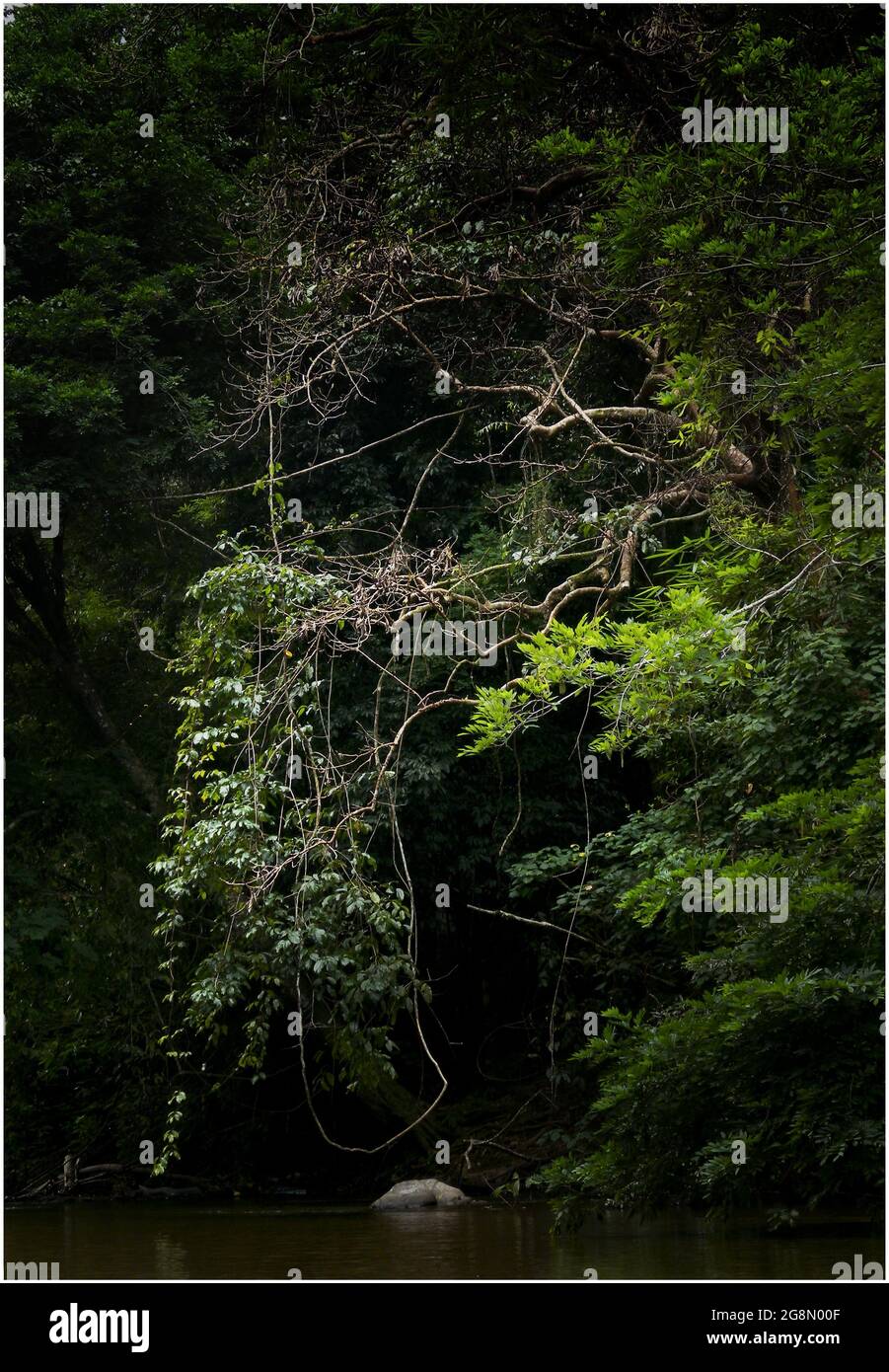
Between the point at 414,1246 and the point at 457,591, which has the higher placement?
the point at 457,591

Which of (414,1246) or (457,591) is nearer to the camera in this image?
(414,1246)

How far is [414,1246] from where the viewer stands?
763cm

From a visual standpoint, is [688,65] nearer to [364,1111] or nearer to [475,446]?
[475,446]

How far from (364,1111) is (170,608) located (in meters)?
4.30

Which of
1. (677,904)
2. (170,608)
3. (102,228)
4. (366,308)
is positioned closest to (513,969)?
(170,608)

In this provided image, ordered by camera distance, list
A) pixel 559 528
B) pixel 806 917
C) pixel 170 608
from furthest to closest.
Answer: pixel 170 608 < pixel 559 528 < pixel 806 917

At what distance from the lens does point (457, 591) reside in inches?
321

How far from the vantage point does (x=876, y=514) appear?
4758mm

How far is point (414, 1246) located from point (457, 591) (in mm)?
3479

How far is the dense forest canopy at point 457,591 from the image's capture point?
5559mm

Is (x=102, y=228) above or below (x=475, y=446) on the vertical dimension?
above

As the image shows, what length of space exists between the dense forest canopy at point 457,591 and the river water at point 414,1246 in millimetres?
334

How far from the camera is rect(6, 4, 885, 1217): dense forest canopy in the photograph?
18.2 ft
